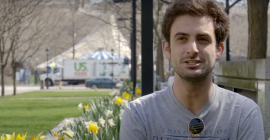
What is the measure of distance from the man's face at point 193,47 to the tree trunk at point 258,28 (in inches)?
145

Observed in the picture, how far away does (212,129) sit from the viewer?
190 cm

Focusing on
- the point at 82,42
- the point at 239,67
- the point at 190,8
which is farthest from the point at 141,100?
the point at 82,42

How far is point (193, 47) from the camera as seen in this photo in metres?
1.89

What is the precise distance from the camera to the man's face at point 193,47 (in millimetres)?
1900

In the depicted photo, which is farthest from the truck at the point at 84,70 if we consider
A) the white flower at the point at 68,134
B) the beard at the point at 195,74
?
the beard at the point at 195,74

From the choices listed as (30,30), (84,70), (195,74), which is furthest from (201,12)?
(84,70)

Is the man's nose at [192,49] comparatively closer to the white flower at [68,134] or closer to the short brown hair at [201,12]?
the short brown hair at [201,12]

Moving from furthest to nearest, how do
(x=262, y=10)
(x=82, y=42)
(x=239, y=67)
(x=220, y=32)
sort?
(x=82, y=42) → (x=262, y=10) → (x=239, y=67) → (x=220, y=32)

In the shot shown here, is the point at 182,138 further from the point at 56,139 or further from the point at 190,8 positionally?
the point at 56,139

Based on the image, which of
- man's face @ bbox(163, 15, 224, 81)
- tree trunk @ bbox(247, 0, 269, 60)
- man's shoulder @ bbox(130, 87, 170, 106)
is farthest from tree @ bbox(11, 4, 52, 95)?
man's face @ bbox(163, 15, 224, 81)

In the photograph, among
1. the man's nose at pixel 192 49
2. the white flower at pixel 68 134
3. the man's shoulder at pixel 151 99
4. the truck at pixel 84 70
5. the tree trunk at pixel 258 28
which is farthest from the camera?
the truck at pixel 84 70

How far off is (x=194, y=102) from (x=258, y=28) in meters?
3.79

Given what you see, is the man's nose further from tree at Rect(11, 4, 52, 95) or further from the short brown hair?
tree at Rect(11, 4, 52, 95)

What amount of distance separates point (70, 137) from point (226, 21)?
2.15m
